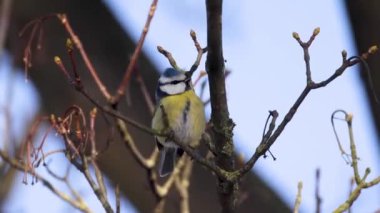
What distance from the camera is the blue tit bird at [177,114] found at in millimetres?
2039

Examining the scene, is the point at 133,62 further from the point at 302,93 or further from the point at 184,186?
the point at 184,186

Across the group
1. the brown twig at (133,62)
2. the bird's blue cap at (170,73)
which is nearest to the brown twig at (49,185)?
the brown twig at (133,62)

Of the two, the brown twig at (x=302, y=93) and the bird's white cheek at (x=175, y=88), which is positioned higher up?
the bird's white cheek at (x=175, y=88)

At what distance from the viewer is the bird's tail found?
205 cm

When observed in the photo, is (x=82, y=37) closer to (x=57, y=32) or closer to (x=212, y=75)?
(x=57, y=32)

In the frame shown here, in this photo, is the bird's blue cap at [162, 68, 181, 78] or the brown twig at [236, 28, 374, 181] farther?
the bird's blue cap at [162, 68, 181, 78]

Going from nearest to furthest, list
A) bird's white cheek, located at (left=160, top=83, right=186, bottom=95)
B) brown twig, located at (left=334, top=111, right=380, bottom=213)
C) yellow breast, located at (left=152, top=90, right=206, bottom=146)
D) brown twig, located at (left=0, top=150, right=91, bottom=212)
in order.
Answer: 1. brown twig, located at (left=334, top=111, right=380, bottom=213)
2. brown twig, located at (left=0, top=150, right=91, bottom=212)
3. yellow breast, located at (left=152, top=90, right=206, bottom=146)
4. bird's white cheek, located at (left=160, top=83, right=186, bottom=95)

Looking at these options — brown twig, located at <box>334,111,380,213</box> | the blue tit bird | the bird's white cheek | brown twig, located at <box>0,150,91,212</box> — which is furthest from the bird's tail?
brown twig, located at <box>334,111,380,213</box>

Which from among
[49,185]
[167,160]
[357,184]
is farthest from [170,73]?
[357,184]

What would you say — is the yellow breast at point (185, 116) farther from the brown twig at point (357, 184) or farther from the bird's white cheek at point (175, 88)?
the brown twig at point (357, 184)

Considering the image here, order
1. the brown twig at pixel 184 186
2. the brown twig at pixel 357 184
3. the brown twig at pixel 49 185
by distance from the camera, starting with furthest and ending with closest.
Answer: the brown twig at pixel 184 186 < the brown twig at pixel 49 185 < the brown twig at pixel 357 184

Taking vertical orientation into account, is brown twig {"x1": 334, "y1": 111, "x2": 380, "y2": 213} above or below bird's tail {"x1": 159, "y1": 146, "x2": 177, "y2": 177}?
below

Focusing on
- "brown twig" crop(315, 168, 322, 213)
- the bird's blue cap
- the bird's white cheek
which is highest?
the bird's blue cap

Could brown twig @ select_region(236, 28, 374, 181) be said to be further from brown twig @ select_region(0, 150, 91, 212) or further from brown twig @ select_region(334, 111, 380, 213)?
brown twig @ select_region(0, 150, 91, 212)
